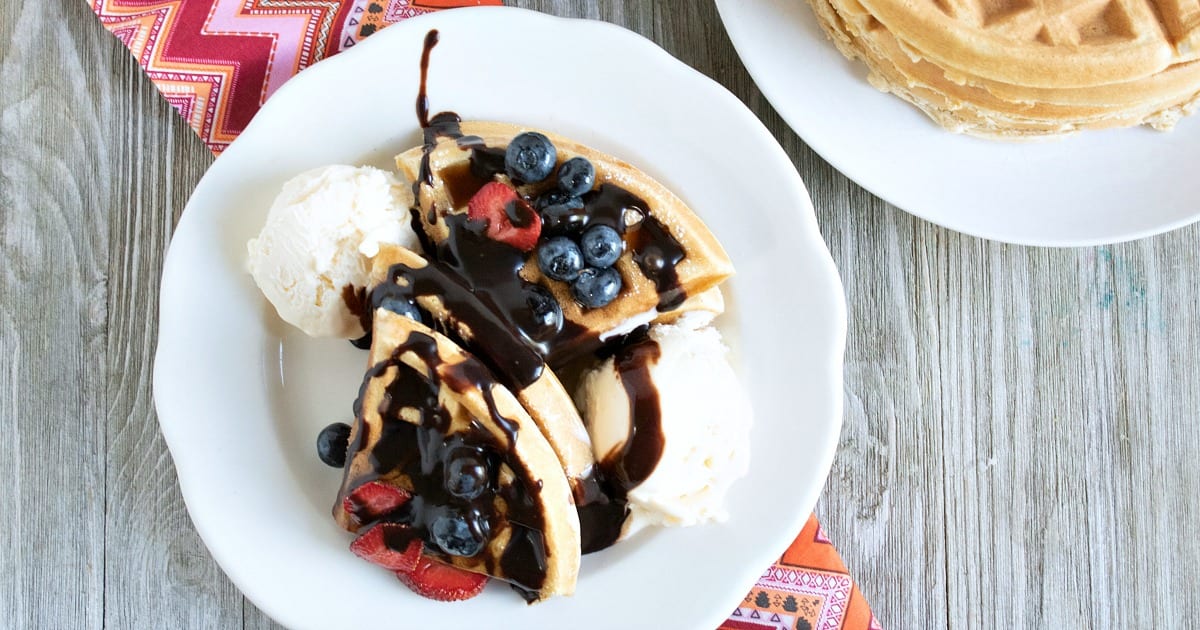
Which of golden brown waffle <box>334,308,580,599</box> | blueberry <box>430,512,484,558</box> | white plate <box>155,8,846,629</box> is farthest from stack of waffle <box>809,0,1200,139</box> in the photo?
blueberry <box>430,512,484,558</box>

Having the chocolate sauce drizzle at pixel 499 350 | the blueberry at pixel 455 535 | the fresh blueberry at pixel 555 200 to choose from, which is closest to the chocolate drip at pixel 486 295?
the chocolate sauce drizzle at pixel 499 350

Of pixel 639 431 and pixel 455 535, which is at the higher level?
pixel 639 431

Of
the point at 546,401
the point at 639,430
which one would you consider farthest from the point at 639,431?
the point at 546,401

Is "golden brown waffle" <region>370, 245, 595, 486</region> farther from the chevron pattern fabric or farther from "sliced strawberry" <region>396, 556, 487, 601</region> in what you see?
the chevron pattern fabric

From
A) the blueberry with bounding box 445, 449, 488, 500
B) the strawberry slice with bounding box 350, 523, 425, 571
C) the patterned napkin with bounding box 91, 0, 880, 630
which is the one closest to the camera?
the blueberry with bounding box 445, 449, 488, 500

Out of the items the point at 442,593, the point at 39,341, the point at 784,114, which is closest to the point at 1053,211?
the point at 784,114

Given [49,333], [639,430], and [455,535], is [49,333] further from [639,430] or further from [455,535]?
[639,430]

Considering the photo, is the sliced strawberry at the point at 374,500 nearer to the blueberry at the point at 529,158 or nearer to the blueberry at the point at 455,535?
the blueberry at the point at 455,535
